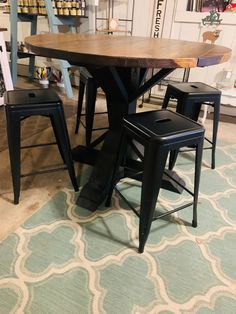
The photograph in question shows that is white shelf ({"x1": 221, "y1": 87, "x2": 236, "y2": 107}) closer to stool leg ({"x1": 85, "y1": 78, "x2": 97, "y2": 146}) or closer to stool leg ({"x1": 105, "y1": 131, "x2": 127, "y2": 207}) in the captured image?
stool leg ({"x1": 85, "y1": 78, "x2": 97, "y2": 146})

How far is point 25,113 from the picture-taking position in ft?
4.55

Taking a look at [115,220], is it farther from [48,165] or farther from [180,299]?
[48,165]

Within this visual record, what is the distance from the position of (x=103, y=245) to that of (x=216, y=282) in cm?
58

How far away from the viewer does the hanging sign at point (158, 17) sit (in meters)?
3.02

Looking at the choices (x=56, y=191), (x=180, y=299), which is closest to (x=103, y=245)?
(x=180, y=299)

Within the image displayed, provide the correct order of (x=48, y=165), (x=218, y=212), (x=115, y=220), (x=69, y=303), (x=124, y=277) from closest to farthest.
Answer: (x=69, y=303)
(x=124, y=277)
(x=115, y=220)
(x=218, y=212)
(x=48, y=165)

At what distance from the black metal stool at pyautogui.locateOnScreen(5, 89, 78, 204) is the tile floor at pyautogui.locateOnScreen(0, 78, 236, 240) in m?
0.08

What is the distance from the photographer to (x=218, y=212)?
1.61 m

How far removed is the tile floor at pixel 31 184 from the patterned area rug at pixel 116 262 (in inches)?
2.6

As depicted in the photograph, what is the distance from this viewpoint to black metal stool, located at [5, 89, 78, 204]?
1.38 metres

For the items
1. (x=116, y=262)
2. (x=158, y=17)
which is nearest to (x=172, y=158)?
(x=116, y=262)

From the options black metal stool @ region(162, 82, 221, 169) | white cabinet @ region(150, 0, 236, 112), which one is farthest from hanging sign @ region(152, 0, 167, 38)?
black metal stool @ region(162, 82, 221, 169)

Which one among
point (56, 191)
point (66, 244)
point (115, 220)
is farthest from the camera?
point (56, 191)

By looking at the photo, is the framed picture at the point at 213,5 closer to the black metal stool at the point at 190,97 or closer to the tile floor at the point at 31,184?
the black metal stool at the point at 190,97
